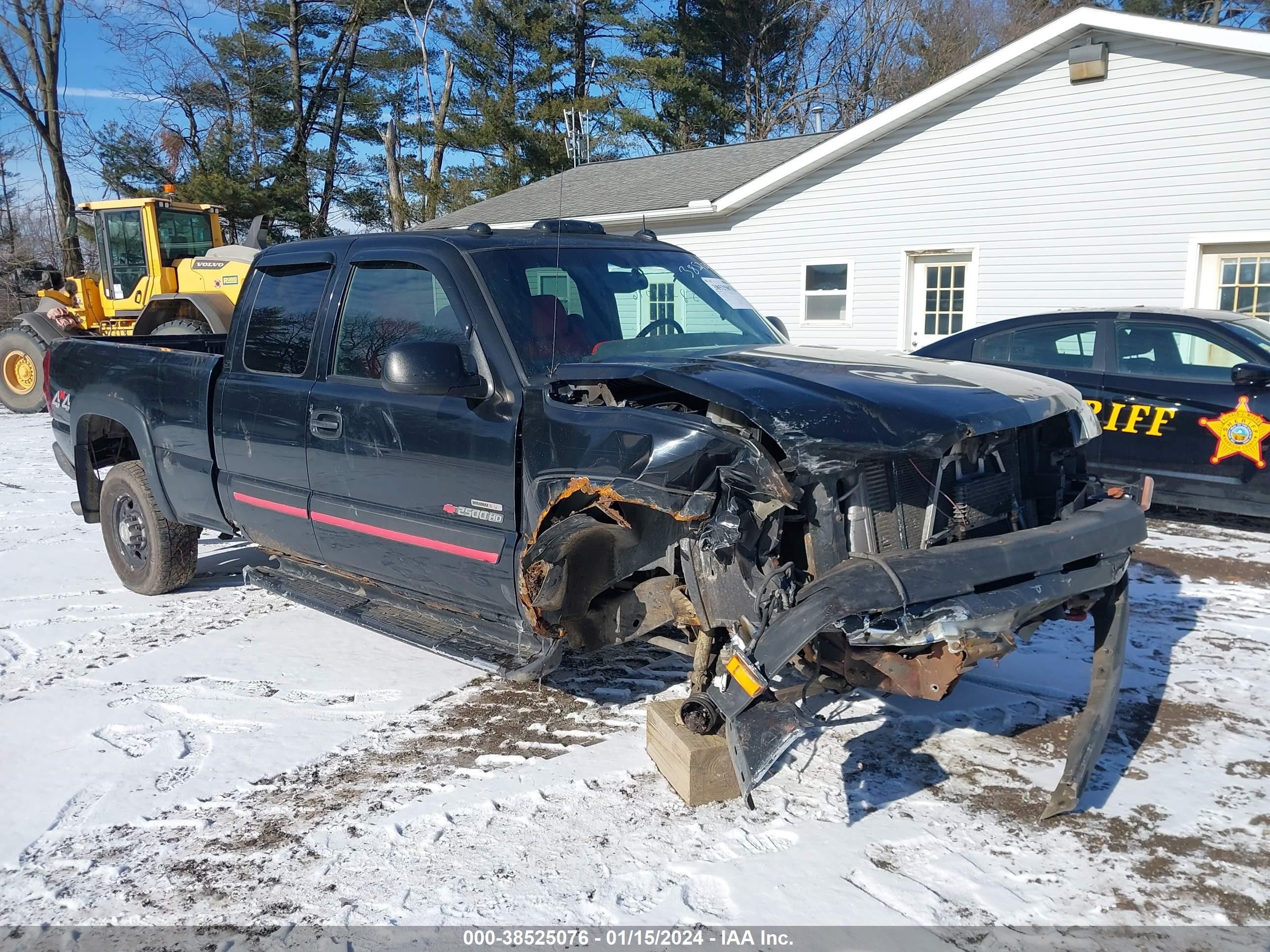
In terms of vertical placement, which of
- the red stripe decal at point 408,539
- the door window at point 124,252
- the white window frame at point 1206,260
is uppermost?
the door window at point 124,252

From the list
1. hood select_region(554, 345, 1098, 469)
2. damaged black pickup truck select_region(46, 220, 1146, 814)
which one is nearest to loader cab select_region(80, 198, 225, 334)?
damaged black pickup truck select_region(46, 220, 1146, 814)

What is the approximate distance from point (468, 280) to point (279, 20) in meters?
34.3

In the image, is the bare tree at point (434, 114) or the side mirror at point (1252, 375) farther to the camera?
the bare tree at point (434, 114)

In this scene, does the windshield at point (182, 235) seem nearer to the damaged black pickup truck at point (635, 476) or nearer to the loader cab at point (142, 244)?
the loader cab at point (142, 244)

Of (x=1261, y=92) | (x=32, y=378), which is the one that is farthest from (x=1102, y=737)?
(x=32, y=378)

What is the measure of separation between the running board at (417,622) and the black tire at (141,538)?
3.30 feet

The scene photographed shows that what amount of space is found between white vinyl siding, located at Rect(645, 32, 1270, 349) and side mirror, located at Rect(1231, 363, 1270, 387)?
183 inches

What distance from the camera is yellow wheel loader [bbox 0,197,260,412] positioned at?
1370 cm

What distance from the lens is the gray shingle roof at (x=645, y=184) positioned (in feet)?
54.4

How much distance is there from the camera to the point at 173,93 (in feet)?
107

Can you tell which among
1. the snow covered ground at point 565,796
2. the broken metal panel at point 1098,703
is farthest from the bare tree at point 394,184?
the broken metal panel at point 1098,703

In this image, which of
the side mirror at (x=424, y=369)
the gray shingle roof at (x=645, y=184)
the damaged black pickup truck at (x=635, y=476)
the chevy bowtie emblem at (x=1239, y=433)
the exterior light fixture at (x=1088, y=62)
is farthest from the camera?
the gray shingle roof at (x=645, y=184)

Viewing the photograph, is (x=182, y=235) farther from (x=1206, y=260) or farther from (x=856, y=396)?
(x=856, y=396)

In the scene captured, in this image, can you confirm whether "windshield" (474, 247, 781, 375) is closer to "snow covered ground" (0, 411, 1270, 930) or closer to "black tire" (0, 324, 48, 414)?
"snow covered ground" (0, 411, 1270, 930)
